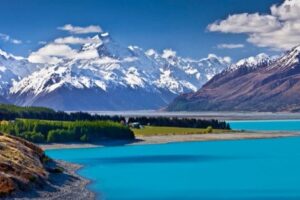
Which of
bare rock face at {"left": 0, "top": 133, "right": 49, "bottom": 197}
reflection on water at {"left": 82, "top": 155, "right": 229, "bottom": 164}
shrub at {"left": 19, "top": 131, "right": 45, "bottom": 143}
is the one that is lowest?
reflection on water at {"left": 82, "top": 155, "right": 229, "bottom": 164}

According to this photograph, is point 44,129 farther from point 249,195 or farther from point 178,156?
point 249,195

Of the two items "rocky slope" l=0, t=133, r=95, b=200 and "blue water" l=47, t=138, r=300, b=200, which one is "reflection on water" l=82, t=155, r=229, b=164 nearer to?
"blue water" l=47, t=138, r=300, b=200

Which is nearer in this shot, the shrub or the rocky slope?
the rocky slope

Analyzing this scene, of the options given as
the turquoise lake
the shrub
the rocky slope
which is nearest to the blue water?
the turquoise lake

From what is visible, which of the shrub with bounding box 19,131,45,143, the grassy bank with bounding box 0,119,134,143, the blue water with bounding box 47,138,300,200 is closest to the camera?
the blue water with bounding box 47,138,300,200

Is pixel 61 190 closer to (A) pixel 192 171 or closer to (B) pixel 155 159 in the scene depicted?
(A) pixel 192 171

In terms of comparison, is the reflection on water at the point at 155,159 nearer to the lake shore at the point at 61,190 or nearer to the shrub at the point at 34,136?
the lake shore at the point at 61,190

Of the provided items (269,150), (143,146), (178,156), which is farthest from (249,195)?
(143,146)
